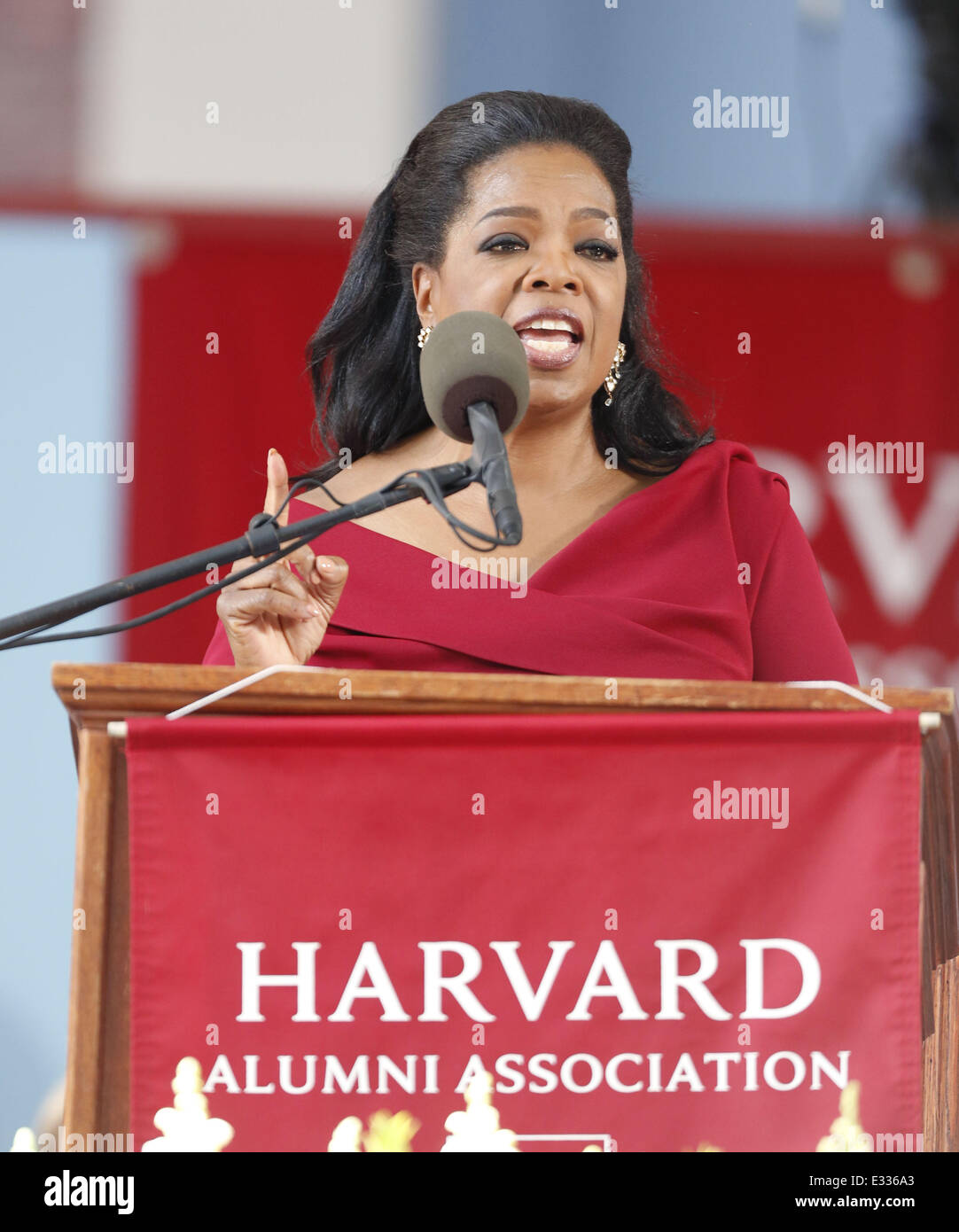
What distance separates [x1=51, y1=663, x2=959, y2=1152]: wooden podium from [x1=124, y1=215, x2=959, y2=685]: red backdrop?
1665mm

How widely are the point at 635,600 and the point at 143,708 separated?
667 millimetres

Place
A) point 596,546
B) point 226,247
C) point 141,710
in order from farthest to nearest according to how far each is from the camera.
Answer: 1. point 226,247
2. point 596,546
3. point 141,710

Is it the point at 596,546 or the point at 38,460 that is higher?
the point at 38,460

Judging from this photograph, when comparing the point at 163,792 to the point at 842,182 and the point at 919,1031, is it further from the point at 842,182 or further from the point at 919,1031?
the point at 842,182

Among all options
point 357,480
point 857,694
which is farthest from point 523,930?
point 357,480

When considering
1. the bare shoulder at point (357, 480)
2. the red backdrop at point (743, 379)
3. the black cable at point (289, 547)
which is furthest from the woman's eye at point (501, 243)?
the red backdrop at point (743, 379)

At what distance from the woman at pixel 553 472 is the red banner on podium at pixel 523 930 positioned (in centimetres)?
48

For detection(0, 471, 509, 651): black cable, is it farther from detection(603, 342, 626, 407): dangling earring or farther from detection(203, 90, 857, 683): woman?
detection(603, 342, 626, 407): dangling earring

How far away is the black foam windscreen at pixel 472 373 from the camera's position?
117 centimetres

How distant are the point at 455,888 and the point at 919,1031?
325 millimetres

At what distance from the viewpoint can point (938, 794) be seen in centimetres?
119

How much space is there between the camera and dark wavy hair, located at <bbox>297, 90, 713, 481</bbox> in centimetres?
186
